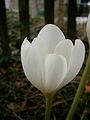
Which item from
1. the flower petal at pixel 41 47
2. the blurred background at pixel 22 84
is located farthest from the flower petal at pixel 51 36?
the blurred background at pixel 22 84

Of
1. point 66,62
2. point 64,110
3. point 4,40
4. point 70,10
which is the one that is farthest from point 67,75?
point 70,10

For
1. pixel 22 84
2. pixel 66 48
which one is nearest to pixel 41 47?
pixel 66 48

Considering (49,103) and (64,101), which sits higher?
(49,103)

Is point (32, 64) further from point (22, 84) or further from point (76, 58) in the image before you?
point (22, 84)

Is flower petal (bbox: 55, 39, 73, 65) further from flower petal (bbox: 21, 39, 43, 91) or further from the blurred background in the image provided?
the blurred background

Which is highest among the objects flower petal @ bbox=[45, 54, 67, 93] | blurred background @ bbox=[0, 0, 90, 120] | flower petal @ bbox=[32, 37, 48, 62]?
flower petal @ bbox=[32, 37, 48, 62]

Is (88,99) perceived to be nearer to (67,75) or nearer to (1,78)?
(1,78)

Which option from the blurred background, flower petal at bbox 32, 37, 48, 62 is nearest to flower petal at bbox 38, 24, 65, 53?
flower petal at bbox 32, 37, 48, 62

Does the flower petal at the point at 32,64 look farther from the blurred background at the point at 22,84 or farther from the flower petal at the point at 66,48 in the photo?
the blurred background at the point at 22,84
